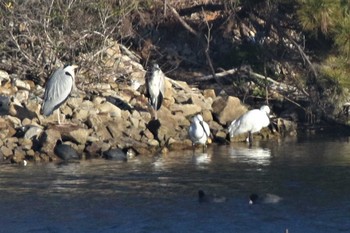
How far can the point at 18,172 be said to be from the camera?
55.3 ft

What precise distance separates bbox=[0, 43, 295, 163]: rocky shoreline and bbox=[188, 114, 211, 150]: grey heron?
0.35m

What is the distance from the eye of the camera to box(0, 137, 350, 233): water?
12773mm

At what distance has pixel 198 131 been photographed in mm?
19594

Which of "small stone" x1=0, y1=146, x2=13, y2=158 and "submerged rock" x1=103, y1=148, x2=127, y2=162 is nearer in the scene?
"small stone" x1=0, y1=146, x2=13, y2=158

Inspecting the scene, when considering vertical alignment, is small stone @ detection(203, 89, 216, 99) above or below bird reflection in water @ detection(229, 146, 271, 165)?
above

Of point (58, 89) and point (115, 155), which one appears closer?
point (115, 155)

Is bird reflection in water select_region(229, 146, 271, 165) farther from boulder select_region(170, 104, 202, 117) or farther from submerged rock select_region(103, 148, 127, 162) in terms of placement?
submerged rock select_region(103, 148, 127, 162)

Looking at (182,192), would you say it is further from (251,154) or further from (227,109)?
(227,109)

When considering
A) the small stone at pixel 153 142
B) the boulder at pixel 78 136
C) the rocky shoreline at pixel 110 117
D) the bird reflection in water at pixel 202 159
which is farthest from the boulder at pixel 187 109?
the boulder at pixel 78 136

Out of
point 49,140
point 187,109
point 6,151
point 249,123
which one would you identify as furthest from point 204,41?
point 6,151

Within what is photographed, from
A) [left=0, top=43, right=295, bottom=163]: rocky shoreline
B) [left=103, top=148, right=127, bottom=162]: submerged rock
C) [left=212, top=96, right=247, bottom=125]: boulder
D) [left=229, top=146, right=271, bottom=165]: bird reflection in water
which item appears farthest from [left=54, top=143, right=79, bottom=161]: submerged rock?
[left=212, top=96, right=247, bottom=125]: boulder

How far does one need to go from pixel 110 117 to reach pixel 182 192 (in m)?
5.99

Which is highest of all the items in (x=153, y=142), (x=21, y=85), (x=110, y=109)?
(x=21, y=85)

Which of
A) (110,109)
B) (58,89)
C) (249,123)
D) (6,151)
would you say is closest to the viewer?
(6,151)
